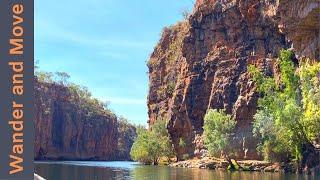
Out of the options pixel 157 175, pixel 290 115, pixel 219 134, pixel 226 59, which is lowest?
pixel 157 175

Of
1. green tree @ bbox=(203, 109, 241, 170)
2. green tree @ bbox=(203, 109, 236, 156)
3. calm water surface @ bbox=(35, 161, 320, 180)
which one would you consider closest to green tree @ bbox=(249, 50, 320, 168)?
green tree @ bbox=(203, 109, 241, 170)

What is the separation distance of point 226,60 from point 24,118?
9814 cm

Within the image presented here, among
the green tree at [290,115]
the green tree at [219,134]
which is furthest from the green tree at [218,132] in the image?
the green tree at [290,115]

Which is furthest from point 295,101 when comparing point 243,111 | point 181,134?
point 181,134

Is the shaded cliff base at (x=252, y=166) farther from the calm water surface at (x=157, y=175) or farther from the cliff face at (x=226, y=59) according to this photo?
the calm water surface at (x=157, y=175)

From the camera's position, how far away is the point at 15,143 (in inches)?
484

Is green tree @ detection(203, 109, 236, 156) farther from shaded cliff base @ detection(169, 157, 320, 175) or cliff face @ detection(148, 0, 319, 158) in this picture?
cliff face @ detection(148, 0, 319, 158)

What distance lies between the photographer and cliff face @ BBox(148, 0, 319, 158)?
306 ft

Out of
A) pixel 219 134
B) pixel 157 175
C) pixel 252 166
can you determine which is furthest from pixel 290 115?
pixel 219 134

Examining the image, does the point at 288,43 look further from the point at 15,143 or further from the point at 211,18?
the point at 15,143

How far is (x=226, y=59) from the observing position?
357 ft

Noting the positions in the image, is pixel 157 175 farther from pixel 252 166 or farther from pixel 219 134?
pixel 219 134

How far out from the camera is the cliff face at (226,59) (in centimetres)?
Answer: 9325

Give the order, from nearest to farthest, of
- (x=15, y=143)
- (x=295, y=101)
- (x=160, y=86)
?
(x=15, y=143) < (x=295, y=101) < (x=160, y=86)
